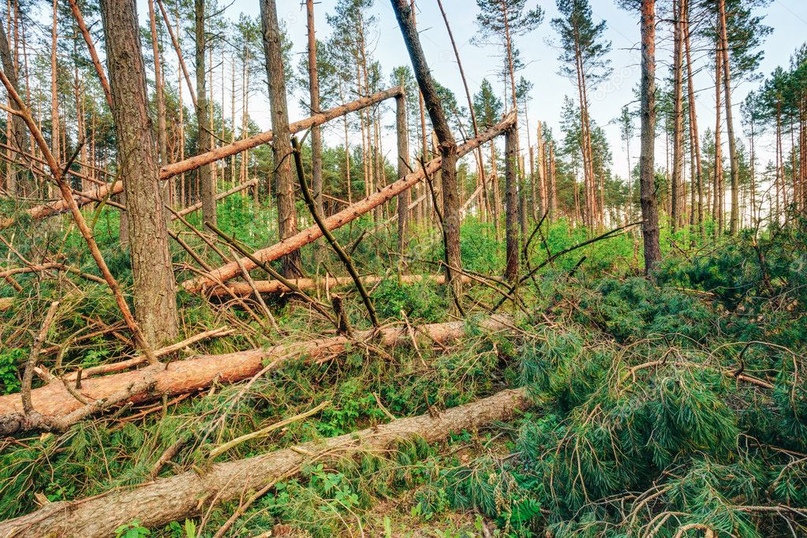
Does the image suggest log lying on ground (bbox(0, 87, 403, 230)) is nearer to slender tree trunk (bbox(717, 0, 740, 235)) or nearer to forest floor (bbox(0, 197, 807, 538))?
forest floor (bbox(0, 197, 807, 538))

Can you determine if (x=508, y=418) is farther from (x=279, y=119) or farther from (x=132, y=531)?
(x=279, y=119)

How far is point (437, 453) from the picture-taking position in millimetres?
2928

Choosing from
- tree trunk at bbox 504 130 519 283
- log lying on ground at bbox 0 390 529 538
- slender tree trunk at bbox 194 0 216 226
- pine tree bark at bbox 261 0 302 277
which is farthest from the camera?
slender tree trunk at bbox 194 0 216 226

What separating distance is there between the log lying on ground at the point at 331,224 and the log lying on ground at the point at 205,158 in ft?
4.41

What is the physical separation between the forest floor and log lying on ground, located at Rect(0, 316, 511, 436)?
12cm

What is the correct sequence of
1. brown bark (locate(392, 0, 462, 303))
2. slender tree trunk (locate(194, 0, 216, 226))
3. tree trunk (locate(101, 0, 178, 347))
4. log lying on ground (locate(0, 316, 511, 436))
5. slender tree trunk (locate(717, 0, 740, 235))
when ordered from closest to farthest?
log lying on ground (locate(0, 316, 511, 436)), tree trunk (locate(101, 0, 178, 347)), brown bark (locate(392, 0, 462, 303)), slender tree trunk (locate(194, 0, 216, 226)), slender tree trunk (locate(717, 0, 740, 235))

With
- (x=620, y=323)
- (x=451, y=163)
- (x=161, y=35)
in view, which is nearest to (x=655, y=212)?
(x=620, y=323)

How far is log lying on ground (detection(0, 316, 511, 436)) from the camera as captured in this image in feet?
8.07

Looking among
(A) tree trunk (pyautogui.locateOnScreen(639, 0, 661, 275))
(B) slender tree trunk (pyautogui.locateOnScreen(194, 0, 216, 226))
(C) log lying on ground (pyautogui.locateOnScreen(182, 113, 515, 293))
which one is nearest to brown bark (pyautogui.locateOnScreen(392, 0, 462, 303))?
(C) log lying on ground (pyautogui.locateOnScreen(182, 113, 515, 293))

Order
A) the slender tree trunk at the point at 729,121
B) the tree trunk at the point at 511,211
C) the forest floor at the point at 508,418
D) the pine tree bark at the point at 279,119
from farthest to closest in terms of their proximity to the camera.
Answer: the slender tree trunk at the point at 729,121
the tree trunk at the point at 511,211
the pine tree bark at the point at 279,119
the forest floor at the point at 508,418

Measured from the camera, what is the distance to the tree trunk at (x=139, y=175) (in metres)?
3.45

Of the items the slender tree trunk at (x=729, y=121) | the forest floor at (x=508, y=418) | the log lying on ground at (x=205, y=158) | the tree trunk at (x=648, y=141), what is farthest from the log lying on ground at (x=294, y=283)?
the slender tree trunk at (x=729, y=121)

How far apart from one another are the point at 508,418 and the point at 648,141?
18.2 feet

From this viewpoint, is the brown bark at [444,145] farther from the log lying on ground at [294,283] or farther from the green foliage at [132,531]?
the green foliage at [132,531]
